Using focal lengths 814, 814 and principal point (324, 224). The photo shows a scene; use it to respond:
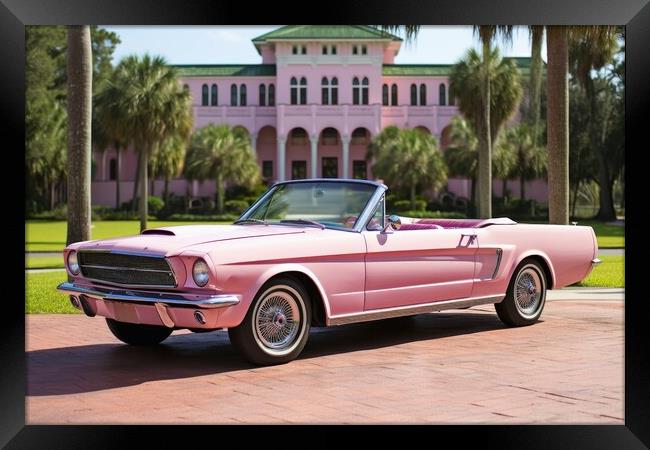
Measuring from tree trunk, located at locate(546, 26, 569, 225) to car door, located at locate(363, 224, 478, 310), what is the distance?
6.26 m

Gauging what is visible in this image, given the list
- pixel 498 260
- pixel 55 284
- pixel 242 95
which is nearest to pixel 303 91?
pixel 242 95

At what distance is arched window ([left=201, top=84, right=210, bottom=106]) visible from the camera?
69.0 meters

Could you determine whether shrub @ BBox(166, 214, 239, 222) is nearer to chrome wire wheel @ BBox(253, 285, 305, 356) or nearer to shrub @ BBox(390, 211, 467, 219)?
shrub @ BBox(390, 211, 467, 219)

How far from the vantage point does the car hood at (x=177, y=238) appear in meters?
6.09

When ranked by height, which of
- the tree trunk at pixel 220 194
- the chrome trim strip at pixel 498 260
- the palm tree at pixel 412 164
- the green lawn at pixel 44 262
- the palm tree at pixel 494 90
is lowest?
the green lawn at pixel 44 262

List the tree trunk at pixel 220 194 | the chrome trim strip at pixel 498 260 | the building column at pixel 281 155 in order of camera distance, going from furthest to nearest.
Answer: the building column at pixel 281 155 < the tree trunk at pixel 220 194 < the chrome trim strip at pixel 498 260

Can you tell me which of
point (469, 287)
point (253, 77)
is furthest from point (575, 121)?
point (469, 287)

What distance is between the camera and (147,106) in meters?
31.6

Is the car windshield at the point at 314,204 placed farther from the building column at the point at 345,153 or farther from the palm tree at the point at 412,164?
the building column at the point at 345,153

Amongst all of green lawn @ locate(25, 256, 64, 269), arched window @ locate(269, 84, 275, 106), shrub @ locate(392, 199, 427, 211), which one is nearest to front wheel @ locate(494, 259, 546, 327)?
green lawn @ locate(25, 256, 64, 269)

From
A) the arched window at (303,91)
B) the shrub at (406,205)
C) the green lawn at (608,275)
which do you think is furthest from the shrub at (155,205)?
the green lawn at (608,275)

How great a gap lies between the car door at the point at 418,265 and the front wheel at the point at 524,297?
2.64ft

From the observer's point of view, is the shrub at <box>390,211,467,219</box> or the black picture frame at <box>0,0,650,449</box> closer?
the black picture frame at <box>0,0,650,449</box>
